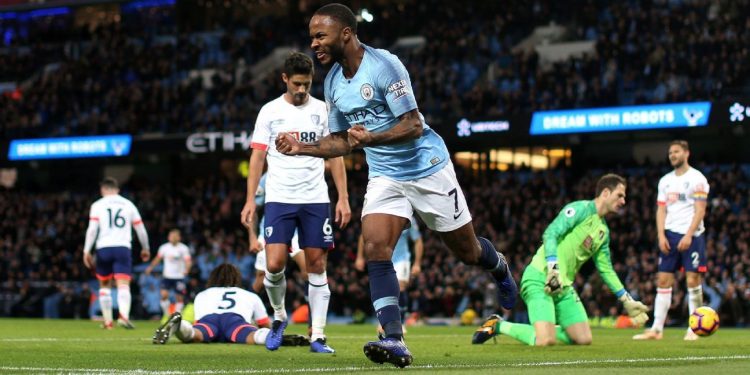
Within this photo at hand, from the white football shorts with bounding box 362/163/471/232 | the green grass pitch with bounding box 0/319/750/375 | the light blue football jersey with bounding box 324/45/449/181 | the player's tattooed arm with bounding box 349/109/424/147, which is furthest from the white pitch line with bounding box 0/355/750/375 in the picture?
the player's tattooed arm with bounding box 349/109/424/147

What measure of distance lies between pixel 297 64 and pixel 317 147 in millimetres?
2616

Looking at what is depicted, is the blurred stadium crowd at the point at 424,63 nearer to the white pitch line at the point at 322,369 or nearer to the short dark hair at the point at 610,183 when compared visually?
the short dark hair at the point at 610,183

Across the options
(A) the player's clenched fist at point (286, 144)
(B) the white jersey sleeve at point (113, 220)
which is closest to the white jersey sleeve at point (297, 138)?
(A) the player's clenched fist at point (286, 144)

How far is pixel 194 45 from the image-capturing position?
3997cm

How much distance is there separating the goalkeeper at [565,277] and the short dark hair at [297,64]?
2818 mm

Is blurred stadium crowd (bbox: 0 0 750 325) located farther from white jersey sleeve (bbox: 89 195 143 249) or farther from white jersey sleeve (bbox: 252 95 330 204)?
white jersey sleeve (bbox: 252 95 330 204)

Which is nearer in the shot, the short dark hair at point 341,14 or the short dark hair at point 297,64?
the short dark hair at point 341,14

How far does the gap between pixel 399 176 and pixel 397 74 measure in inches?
28.3

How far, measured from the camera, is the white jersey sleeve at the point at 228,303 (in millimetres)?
11008

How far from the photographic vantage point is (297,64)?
9789 mm

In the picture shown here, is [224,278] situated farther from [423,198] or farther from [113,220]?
[113,220]

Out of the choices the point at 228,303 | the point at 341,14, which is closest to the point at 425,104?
the point at 228,303

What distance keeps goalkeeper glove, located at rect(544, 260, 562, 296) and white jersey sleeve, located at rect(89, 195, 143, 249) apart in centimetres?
863

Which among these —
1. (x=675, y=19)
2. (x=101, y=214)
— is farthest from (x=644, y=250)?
(x=101, y=214)
